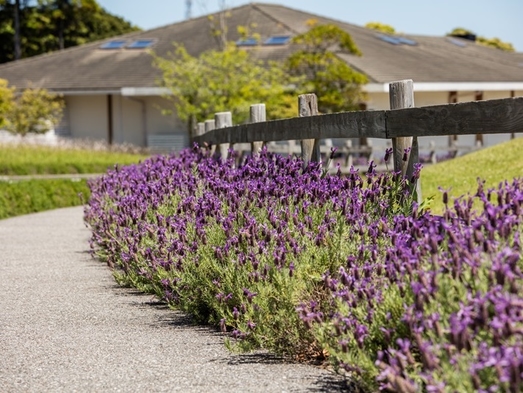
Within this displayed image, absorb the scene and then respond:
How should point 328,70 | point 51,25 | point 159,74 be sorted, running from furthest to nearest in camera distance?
point 51,25
point 159,74
point 328,70

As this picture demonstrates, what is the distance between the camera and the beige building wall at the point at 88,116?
39.6m

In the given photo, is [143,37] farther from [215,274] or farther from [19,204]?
[215,274]

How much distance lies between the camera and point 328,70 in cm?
3150

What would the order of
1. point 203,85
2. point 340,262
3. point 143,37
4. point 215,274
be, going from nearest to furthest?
point 340,262
point 215,274
point 203,85
point 143,37

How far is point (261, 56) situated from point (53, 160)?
35.4ft

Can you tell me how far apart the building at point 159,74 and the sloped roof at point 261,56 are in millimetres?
51

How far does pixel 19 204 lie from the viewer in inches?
730

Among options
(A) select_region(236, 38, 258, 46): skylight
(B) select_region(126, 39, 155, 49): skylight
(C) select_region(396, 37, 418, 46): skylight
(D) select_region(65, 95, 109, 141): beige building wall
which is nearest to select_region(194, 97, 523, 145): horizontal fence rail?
(A) select_region(236, 38, 258, 46): skylight

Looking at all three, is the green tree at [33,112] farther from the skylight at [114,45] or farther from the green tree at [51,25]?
the green tree at [51,25]

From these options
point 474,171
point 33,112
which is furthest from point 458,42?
point 474,171

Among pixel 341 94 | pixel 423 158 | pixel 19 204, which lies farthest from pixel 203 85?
pixel 19 204

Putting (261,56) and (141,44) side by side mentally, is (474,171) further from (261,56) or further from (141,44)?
(141,44)

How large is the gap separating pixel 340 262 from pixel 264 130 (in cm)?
390

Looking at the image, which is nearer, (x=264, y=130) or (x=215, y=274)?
(x=215, y=274)
